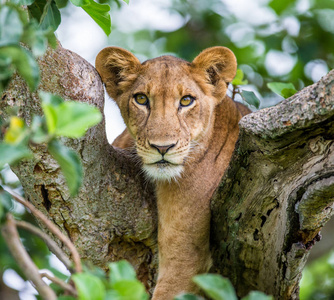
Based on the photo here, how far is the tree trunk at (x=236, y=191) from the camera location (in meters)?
3.07

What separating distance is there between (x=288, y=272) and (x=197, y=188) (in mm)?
1113

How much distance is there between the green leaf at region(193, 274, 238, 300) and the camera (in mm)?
1809

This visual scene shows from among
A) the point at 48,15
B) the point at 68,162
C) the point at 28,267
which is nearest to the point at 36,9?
the point at 48,15

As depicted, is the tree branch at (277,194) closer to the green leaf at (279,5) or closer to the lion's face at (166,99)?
the lion's face at (166,99)

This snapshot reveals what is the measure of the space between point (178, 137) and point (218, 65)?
3.12 ft

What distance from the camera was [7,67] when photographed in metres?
1.87

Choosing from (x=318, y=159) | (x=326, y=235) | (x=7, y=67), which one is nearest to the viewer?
(x=7, y=67)

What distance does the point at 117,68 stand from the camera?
15.0 ft

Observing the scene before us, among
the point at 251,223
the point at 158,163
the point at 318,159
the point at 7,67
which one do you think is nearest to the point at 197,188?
the point at 158,163

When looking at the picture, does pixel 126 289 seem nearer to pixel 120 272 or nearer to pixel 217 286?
pixel 120 272

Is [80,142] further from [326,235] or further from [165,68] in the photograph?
[326,235]

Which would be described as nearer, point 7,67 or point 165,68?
point 7,67

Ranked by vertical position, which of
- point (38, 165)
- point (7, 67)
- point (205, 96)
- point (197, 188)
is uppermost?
point (205, 96)

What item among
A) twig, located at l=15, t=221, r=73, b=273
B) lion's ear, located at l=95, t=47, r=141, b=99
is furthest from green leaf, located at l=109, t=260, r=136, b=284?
lion's ear, located at l=95, t=47, r=141, b=99
